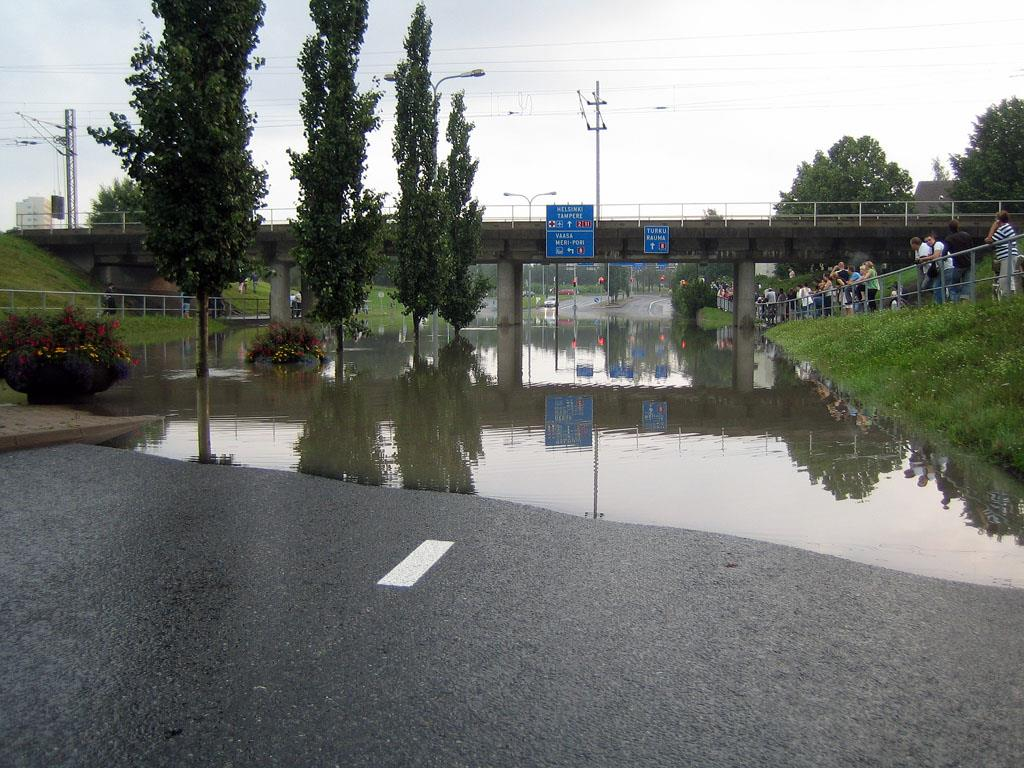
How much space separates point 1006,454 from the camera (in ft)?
29.5

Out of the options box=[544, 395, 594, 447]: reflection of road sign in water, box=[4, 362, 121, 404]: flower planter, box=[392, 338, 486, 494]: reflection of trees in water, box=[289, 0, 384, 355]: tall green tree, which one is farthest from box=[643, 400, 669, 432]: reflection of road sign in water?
box=[289, 0, 384, 355]: tall green tree

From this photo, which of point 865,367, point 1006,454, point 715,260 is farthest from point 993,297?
point 715,260

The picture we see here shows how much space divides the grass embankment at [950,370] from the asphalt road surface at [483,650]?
4.40m

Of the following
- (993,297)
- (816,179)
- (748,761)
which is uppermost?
(816,179)

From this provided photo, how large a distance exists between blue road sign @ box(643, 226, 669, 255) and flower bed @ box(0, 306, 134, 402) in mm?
39949

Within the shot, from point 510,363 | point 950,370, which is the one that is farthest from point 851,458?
point 510,363

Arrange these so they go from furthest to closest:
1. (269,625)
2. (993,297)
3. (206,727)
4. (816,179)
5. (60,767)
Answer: (816,179) → (993,297) → (269,625) → (206,727) → (60,767)

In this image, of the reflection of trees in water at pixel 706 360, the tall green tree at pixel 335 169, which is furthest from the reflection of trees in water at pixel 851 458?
the tall green tree at pixel 335 169

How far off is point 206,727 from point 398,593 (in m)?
1.75

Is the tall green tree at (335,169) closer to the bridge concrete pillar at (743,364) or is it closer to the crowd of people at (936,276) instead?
the bridge concrete pillar at (743,364)

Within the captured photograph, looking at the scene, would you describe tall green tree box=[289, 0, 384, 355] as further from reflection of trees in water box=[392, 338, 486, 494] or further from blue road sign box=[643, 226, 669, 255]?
blue road sign box=[643, 226, 669, 255]

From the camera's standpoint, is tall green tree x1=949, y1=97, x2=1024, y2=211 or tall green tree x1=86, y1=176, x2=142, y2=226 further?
tall green tree x1=949, y1=97, x2=1024, y2=211

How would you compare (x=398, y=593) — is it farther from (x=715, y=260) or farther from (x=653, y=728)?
(x=715, y=260)

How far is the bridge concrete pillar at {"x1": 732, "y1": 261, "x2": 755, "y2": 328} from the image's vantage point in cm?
5462
